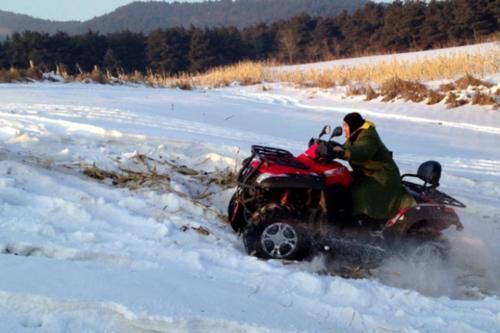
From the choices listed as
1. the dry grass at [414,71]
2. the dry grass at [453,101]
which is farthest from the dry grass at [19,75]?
the dry grass at [453,101]

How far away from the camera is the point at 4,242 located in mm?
3949

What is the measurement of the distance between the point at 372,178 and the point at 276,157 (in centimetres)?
92

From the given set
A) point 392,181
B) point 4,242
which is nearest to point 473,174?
point 392,181

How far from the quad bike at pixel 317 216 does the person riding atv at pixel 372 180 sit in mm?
68

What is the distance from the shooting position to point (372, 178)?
4.84 metres

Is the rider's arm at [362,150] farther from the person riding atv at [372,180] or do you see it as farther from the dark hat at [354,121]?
the dark hat at [354,121]

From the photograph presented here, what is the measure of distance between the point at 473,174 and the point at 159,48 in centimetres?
3264

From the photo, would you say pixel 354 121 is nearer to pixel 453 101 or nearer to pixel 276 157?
pixel 276 157

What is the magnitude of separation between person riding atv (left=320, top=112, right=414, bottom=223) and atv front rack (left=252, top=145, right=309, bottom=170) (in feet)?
1.12

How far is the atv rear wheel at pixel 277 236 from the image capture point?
15.0ft

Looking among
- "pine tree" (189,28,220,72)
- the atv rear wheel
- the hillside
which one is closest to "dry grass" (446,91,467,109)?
the atv rear wheel

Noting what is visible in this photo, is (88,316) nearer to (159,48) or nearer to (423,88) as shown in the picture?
(423,88)

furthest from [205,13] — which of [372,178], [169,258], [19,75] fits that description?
[169,258]

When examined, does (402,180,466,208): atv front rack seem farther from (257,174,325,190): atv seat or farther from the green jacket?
(257,174,325,190): atv seat
